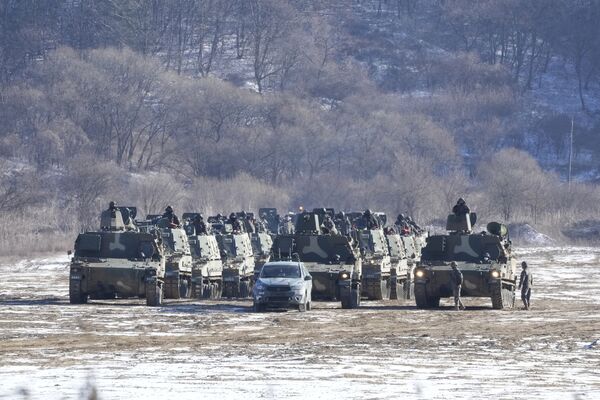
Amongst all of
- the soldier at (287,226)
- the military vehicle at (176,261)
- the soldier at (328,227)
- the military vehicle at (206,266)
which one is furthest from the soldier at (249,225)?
the soldier at (328,227)

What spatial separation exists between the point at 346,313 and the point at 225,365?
528 inches

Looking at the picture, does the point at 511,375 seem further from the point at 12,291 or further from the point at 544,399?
the point at 12,291

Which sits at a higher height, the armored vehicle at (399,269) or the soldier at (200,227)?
the soldier at (200,227)

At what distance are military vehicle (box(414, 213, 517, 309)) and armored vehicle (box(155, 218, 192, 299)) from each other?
5.93 metres

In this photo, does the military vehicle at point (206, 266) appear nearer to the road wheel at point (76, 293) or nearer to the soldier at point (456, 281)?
the road wheel at point (76, 293)

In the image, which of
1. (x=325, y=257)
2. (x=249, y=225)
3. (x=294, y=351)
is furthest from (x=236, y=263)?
(x=294, y=351)

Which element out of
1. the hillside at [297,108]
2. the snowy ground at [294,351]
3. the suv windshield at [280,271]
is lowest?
the snowy ground at [294,351]

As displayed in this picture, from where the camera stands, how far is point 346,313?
3966cm

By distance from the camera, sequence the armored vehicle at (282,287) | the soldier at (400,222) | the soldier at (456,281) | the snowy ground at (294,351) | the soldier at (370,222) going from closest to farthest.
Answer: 1. the snowy ground at (294,351)
2. the armored vehicle at (282,287)
3. the soldier at (456,281)
4. the soldier at (370,222)
5. the soldier at (400,222)

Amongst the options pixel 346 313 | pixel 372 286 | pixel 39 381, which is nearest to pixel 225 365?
pixel 39 381

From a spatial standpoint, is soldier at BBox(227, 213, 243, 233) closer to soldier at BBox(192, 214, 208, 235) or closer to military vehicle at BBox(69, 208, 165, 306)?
soldier at BBox(192, 214, 208, 235)

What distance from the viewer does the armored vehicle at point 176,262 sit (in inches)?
1735

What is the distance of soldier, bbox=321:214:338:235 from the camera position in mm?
44562

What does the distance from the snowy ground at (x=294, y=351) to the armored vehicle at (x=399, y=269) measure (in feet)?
7.54
